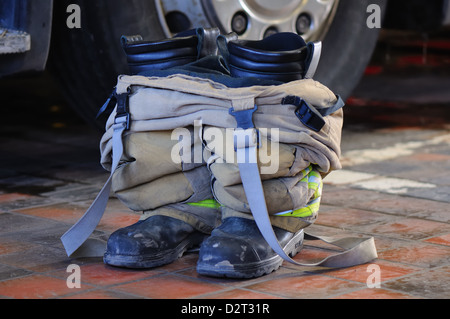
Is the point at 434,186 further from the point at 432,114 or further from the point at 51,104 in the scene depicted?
the point at 51,104

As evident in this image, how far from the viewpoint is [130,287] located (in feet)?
7.16

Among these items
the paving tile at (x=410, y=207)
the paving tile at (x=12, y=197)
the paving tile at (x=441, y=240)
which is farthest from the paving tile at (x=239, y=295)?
the paving tile at (x=12, y=197)

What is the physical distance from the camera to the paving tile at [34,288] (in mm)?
2111

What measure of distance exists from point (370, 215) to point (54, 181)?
1.23 meters

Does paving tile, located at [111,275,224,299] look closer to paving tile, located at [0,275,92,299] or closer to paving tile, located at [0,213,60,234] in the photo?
paving tile, located at [0,275,92,299]

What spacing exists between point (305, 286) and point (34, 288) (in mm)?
647

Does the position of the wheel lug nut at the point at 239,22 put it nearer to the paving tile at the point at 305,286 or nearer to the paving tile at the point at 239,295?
the paving tile at the point at 305,286

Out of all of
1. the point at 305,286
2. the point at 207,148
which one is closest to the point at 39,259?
the point at 207,148

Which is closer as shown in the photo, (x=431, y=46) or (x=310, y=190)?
(x=310, y=190)

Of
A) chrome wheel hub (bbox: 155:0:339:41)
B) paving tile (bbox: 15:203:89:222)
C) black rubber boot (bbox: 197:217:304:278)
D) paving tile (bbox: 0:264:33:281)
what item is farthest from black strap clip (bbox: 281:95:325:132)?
chrome wheel hub (bbox: 155:0:339:41)

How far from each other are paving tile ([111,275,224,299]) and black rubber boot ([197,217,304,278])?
0.16ft

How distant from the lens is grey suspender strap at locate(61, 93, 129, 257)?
241cm

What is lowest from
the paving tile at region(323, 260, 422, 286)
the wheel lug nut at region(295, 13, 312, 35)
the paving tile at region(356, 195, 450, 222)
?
the paving tile at region(356, 195, 450, 222)
